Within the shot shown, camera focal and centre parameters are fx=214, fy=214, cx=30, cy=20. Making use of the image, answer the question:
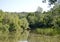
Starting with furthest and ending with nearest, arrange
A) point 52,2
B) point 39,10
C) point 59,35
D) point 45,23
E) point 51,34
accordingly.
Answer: point 39,10
point 45,23
point 51,34
point 59,35
point 52,2

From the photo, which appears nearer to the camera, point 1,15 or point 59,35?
point 59,35

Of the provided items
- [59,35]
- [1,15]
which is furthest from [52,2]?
[1,15]

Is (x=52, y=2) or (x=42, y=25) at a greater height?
(x=52, y=2)

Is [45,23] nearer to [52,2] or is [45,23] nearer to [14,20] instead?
[14,20]

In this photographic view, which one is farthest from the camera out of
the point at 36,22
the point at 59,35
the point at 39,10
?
the point at 39,10

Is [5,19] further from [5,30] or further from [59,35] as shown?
[59,35]

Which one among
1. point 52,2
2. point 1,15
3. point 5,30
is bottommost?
point 5,30

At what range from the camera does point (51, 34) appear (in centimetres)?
3434

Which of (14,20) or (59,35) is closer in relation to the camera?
(59,35)

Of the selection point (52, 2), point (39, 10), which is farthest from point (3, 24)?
point (52, 2)

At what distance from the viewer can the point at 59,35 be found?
3091 cm

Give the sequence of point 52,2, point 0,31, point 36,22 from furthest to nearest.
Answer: point 36,22 → point 0,31 → point 52,2

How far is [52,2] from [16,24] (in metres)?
35.7

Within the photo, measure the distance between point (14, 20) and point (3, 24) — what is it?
11.3 ft
